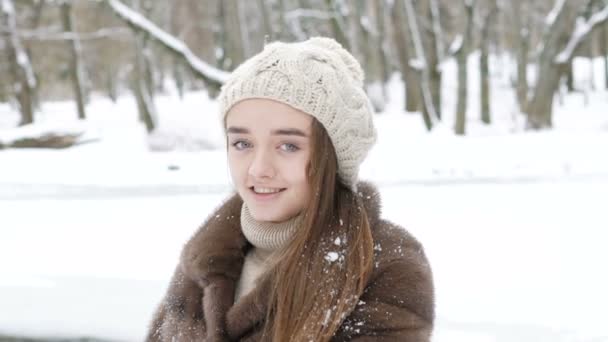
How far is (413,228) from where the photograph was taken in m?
5.23

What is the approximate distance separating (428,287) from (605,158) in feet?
22.1

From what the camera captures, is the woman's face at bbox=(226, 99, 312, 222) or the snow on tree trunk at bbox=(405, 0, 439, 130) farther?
the snow on tree trunk at bbox=(405, 0, 439, 130)

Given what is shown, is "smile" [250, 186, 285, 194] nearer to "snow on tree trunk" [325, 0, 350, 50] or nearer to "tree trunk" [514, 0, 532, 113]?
"snow on tree trunk" [325, 0, 350, 50]

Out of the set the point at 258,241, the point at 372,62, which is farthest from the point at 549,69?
the point at 258,241

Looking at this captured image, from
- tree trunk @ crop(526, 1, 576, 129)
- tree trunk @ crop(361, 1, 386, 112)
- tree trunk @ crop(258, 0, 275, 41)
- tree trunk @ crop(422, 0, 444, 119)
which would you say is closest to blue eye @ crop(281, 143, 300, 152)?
tree trunk @ crop(526, 1, 576, 129)

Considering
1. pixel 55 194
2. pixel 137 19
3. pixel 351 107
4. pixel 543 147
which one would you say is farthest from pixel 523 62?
pixel 351 107

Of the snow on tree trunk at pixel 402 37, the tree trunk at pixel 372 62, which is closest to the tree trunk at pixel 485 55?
the snow on tree trunk at pixel 402 37

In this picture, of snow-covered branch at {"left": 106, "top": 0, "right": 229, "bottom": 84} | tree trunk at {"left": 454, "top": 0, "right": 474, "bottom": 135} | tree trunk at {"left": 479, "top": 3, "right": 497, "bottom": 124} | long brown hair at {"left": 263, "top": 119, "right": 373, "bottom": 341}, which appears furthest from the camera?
tree trunk at {"left": 479, "top": 3, "right": 497, "bottom": 124}

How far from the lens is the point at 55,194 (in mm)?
7121

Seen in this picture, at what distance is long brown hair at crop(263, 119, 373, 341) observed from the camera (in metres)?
1.45

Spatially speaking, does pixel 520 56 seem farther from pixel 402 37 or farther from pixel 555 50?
pixel 555 50

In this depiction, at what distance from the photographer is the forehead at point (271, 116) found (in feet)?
4.90

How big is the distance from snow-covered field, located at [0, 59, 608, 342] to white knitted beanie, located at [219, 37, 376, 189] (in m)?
2.42

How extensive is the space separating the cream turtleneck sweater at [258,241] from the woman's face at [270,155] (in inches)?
1.5
